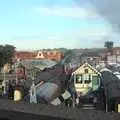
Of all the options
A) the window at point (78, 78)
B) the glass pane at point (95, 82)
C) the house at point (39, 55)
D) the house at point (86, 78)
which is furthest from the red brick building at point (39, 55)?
the glass pane at point (95, 82)

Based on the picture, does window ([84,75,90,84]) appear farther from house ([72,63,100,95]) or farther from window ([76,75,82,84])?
window ([76,75,82,84])

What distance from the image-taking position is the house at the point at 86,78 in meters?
63.4

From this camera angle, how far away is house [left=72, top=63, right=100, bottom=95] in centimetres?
6341

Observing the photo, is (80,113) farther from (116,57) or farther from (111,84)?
(116,57)

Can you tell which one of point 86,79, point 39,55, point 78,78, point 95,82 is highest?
point 39,55

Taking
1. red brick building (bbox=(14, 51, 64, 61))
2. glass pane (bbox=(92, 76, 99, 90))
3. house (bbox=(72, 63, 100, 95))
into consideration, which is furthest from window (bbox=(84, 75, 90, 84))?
red brick building (bbox=(14, 51, 64, 61))

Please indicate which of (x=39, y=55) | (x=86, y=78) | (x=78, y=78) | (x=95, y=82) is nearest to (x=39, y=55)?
(x=39, y=55)

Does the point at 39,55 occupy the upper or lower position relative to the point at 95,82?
upper

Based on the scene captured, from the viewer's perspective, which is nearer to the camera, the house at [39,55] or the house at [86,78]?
the house at [86,78]

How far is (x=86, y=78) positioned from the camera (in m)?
64.4

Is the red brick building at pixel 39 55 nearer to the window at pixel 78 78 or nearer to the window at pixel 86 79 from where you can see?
the window at pixel 78 78

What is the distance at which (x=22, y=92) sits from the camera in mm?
58125

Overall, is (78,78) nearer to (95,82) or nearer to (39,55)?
(95,82)

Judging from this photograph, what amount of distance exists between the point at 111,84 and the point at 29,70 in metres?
33.5
